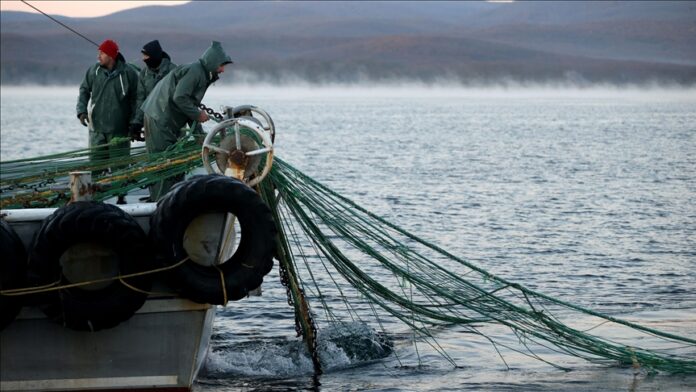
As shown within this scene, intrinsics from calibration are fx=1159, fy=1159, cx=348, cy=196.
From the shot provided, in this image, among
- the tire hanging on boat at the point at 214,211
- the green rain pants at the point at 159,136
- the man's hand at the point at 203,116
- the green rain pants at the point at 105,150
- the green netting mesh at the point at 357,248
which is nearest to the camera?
the tire hanging on boat at the point at 214,211

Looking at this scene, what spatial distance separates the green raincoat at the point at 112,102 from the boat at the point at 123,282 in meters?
3.64

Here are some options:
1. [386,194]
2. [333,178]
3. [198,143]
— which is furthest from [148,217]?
[333,178]

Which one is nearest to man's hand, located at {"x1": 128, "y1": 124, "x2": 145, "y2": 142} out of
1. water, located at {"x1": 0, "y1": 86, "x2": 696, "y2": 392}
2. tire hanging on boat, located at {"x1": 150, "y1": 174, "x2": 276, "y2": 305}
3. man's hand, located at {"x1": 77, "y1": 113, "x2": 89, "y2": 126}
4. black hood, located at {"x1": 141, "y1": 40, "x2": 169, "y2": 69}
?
black hood, located at {"x1": 141, "y1": 40, "x2": 169, "y2": 69}

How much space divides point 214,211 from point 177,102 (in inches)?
86.3

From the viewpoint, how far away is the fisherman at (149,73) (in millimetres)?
10875

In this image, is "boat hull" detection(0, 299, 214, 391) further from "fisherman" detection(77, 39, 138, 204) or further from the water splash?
"fisherman" detection(77, 39, 138, 204)

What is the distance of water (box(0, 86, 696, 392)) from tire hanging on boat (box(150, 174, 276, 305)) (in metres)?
1.93

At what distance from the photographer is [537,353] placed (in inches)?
414

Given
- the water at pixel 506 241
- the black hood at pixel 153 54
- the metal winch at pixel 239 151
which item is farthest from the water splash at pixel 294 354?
the black hood at pixel 153 54

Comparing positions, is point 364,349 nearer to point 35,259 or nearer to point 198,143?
point 198,143

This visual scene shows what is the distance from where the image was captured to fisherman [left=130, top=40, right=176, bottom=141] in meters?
10.9

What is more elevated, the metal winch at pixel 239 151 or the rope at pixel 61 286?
the metal winch at pixel 239 151

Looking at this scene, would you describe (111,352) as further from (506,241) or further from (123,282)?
(506,241)

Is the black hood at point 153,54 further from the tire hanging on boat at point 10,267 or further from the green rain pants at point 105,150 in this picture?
the tire hanging on boat at point 10,267
